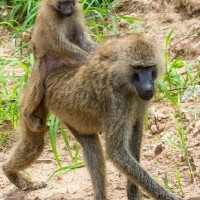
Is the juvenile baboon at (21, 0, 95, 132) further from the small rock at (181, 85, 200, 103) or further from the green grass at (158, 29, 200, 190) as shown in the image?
the small rock at (181, 85, 200, 103)

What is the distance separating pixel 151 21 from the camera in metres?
8.50

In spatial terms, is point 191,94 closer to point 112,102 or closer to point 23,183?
point 112,102

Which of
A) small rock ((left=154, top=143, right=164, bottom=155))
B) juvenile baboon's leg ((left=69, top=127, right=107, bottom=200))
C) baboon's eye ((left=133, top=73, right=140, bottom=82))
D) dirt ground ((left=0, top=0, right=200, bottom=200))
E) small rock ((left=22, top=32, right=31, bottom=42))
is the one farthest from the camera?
small rock ((left=22, top=32, right=31, bottom=42))

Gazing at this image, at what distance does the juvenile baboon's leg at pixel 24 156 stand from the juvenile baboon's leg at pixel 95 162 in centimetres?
52

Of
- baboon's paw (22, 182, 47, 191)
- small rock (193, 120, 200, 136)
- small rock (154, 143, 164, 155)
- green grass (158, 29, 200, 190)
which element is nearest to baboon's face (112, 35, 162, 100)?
green grass (158, 29, 200, 190)

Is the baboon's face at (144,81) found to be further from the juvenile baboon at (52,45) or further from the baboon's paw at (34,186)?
the baboon's paw at (34,186)

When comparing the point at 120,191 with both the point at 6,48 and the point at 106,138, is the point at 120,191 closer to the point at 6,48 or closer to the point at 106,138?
the point at 106,138

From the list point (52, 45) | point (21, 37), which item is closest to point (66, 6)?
point (52, 45)

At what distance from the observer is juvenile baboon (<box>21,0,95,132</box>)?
5.99 meters

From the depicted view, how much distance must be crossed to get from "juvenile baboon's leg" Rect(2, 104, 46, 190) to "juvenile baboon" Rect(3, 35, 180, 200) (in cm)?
45

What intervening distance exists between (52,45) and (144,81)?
1.59 metres

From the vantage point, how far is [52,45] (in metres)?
6.50

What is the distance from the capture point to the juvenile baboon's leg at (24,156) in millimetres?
6250

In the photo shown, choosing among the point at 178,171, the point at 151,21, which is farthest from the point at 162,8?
the point at 178,171
